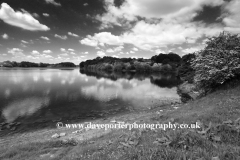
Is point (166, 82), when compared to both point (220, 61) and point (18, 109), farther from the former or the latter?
point (18, 109)

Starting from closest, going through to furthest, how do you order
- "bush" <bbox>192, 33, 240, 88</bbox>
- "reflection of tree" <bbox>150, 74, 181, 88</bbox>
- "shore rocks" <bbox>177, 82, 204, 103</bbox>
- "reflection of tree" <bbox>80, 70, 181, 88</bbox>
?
"bush" <bbox>192, 33, 240, 88</bbox> → "shore rocks" <bbox>177, 82, 204, 103</bbox> → "reflection of tree" <bbox>150, 74, 181, 88</bbox> → "reflection of tree" <bbox>80, 70, 181, 88</bbox>

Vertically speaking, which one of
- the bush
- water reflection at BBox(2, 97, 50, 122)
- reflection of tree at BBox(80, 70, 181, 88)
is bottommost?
water reflection at BBox(2, 97, 50, 122)

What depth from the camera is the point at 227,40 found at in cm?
1906

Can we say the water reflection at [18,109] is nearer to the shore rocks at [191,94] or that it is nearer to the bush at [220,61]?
the bush at [220,61]

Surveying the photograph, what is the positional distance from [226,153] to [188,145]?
142cm

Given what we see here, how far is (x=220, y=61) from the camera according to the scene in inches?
677

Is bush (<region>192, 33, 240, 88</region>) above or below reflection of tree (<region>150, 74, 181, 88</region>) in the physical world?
above

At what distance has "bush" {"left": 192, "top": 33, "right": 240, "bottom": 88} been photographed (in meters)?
16.8

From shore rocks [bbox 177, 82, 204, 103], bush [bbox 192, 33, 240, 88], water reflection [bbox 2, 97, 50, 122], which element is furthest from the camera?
shore rocks [bbox 177, 82, 204, 103]

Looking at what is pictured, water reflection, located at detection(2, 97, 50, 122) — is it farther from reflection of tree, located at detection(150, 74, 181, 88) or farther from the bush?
reflection of tree, located at detection(150, 74, 181, 88)

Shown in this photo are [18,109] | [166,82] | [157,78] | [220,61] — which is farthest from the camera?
[157,78]

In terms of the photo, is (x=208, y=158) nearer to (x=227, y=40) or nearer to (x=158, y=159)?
(x=158, y=159)

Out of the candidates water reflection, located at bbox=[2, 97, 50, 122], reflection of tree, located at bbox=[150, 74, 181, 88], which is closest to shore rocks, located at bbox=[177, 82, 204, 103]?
reflection of tree, located at bbox=[150, 74, 181, 88]

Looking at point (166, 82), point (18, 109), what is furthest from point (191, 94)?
point (18, 109)
